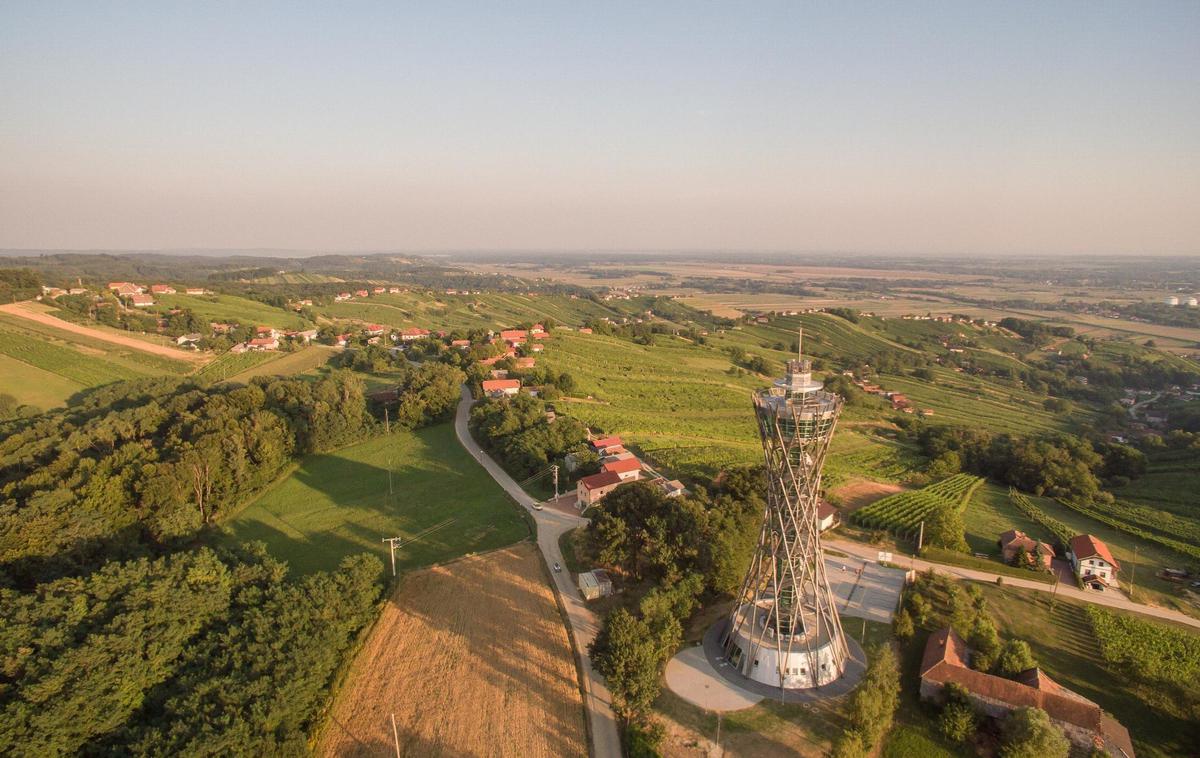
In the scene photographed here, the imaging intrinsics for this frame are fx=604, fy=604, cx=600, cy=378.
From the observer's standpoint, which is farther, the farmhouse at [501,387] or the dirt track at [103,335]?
the dirt track at [103,335]

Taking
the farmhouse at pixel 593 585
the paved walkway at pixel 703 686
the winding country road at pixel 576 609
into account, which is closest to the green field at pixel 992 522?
the paved walkway at pixel 703 686

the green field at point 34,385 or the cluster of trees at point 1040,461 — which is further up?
the green field at point 34,385

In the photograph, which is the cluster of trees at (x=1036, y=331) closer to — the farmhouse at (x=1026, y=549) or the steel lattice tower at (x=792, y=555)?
the farmhouse at (x=1026, y=549)

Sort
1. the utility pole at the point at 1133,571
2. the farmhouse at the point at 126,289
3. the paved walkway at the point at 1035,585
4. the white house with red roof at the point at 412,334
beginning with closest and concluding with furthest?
the paved walkway at the point at 1035,585 → the utility pole at the point at 1133,571 → the white house with red roof at the point at 412,334 → the farmhouse at the point at 126,289

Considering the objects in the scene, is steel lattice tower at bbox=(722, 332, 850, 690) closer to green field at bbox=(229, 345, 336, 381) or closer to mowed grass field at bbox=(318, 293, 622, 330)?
green field at bbox=(229, 345, 336, 381)

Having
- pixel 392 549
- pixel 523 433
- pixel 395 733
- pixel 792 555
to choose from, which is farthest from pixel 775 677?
pixel 523 433

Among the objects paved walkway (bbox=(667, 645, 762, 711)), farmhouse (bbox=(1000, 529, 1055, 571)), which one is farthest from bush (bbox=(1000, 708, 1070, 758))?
farmhouse (bbox=(1000, 529, 1055, 571))
